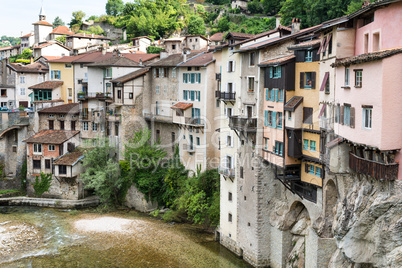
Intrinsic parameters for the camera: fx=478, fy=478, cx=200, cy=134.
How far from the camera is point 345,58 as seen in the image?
79.3 feet

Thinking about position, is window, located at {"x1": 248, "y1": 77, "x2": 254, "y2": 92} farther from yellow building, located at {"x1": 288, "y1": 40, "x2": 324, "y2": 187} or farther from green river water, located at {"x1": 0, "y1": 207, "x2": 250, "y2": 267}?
green river water, located at {"x1": 0, "y1": 207, "x2": 250, "y2": 267}

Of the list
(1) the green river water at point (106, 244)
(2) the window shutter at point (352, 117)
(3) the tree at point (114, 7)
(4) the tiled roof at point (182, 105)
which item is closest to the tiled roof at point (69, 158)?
(1) the green river water at point (106, 244)

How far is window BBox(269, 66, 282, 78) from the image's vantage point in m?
31.4

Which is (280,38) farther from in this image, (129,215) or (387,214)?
(129,215)

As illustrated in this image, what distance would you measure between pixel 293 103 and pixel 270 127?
333 centimetres

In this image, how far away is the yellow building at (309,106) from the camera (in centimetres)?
2869

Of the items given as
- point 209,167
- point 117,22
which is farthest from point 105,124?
point 117,22

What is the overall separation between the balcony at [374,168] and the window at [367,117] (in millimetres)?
1606

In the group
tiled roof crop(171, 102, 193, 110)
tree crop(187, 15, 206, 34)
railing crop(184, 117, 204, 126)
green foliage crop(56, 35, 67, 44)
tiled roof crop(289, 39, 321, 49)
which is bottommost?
railing crop(184, 117, 204, 126)

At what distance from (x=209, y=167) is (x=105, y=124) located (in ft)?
50.2

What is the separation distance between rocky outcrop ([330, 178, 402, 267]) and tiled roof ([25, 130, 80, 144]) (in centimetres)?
3695

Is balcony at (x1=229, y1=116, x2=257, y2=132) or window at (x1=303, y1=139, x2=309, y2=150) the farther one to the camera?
balcony at (x1=229, y1=116, x2=257, y2=132)

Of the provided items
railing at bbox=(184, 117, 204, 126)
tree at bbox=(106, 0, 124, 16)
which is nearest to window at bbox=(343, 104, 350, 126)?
railing at bbox=(184, 117, 204, 126)

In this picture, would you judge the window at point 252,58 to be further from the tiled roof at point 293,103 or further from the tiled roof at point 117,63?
the tiled roof at point 117,63
